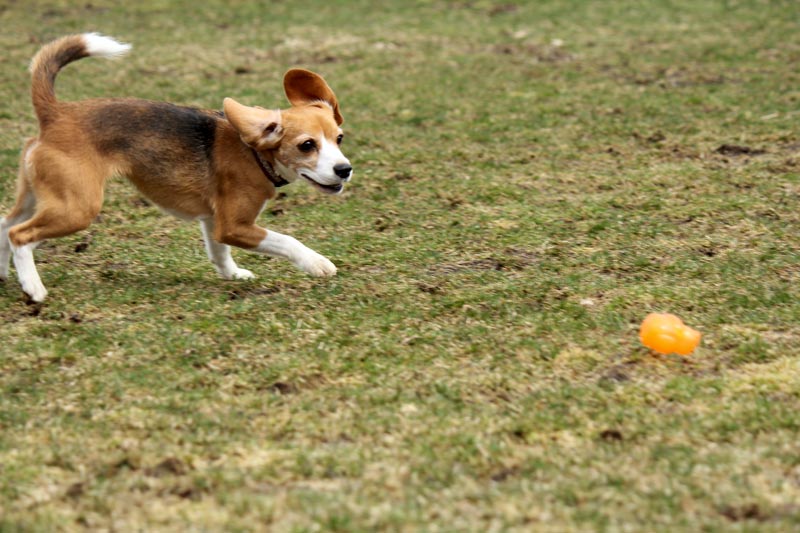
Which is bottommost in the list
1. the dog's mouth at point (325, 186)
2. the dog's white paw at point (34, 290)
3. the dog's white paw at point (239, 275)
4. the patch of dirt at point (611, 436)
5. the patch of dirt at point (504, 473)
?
the dog's white paw at point (239, 275)

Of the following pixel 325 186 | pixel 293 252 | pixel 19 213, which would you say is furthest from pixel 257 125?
pixel 19 213

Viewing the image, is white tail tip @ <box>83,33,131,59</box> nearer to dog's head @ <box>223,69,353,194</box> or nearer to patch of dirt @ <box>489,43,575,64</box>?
dog's head @ <box>223,69,353,194</box>

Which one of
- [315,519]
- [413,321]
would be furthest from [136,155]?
[315,519]

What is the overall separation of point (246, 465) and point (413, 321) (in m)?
1.51

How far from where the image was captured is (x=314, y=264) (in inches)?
213

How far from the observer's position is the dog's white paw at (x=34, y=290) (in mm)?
5129

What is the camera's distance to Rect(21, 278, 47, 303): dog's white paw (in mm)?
5129

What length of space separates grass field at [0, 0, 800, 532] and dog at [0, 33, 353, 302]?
1.18 feet

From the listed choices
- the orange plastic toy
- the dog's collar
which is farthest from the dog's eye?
the orange plastic toy

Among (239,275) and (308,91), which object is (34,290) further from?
(308,91)

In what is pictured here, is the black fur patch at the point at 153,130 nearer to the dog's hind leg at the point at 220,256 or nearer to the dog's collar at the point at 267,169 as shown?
the dog's collar at the point at 267,169

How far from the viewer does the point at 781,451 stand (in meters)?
3.74

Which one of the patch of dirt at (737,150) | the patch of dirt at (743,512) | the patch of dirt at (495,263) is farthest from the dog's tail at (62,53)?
the patch of dirt at (737,150)

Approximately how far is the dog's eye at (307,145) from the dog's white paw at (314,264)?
56cm
